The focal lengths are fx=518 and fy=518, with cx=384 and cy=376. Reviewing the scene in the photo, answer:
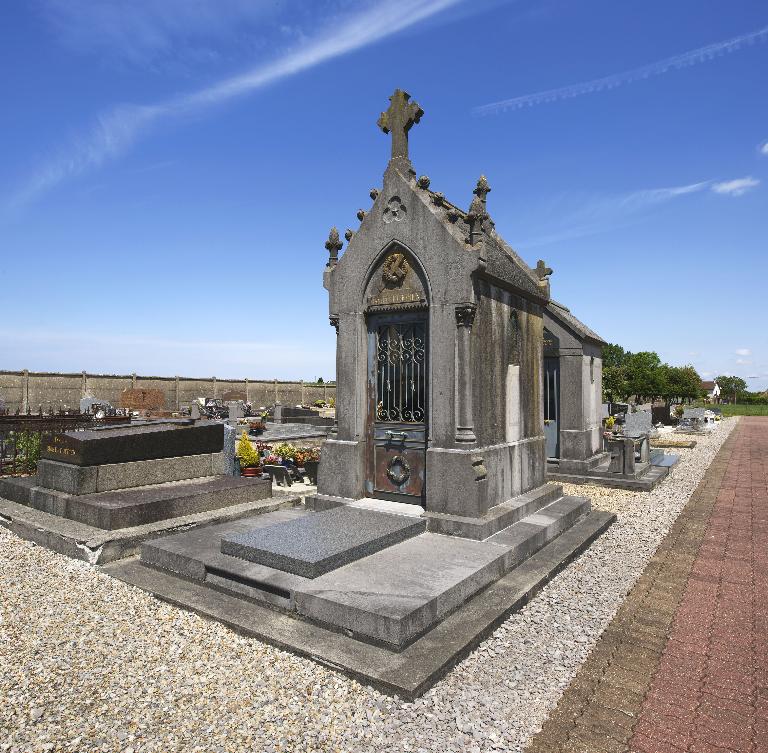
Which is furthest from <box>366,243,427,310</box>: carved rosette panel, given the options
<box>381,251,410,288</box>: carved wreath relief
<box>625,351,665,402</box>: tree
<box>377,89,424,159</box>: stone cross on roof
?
<box>625,351,665,402</box>: tree

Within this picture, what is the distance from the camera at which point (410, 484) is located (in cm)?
712

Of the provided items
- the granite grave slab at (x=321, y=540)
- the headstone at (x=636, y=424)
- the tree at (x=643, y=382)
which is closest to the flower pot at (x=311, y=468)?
the granite grave slab at (x=321, y=540)

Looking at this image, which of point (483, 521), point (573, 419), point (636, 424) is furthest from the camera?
point (636, 424)

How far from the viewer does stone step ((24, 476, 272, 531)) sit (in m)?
6.75

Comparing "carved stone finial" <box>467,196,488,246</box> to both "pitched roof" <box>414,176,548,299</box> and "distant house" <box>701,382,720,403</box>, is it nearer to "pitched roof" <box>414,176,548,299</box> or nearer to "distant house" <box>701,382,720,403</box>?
"pitched roof" <box>414,176,548,299</box>

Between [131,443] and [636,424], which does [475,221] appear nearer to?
[131,443]

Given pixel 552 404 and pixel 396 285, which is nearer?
pixel 396 285

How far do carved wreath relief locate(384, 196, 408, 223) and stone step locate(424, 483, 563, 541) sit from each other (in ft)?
13.2

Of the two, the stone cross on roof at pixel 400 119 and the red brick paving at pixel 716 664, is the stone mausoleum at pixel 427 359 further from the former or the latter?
the red brick paving at pixel 716 664

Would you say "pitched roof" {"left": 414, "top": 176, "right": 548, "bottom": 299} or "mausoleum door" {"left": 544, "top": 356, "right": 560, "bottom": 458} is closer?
"pitched roof" {"left": 414, "top": 176, "right": 548, "bottom": 299}

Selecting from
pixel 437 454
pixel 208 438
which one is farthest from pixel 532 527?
pixel 208 438

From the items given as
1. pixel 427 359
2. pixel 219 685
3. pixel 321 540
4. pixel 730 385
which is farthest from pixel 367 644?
pixel 730 385

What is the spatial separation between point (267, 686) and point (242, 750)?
2.01 feet

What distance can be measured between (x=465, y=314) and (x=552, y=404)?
781cm
